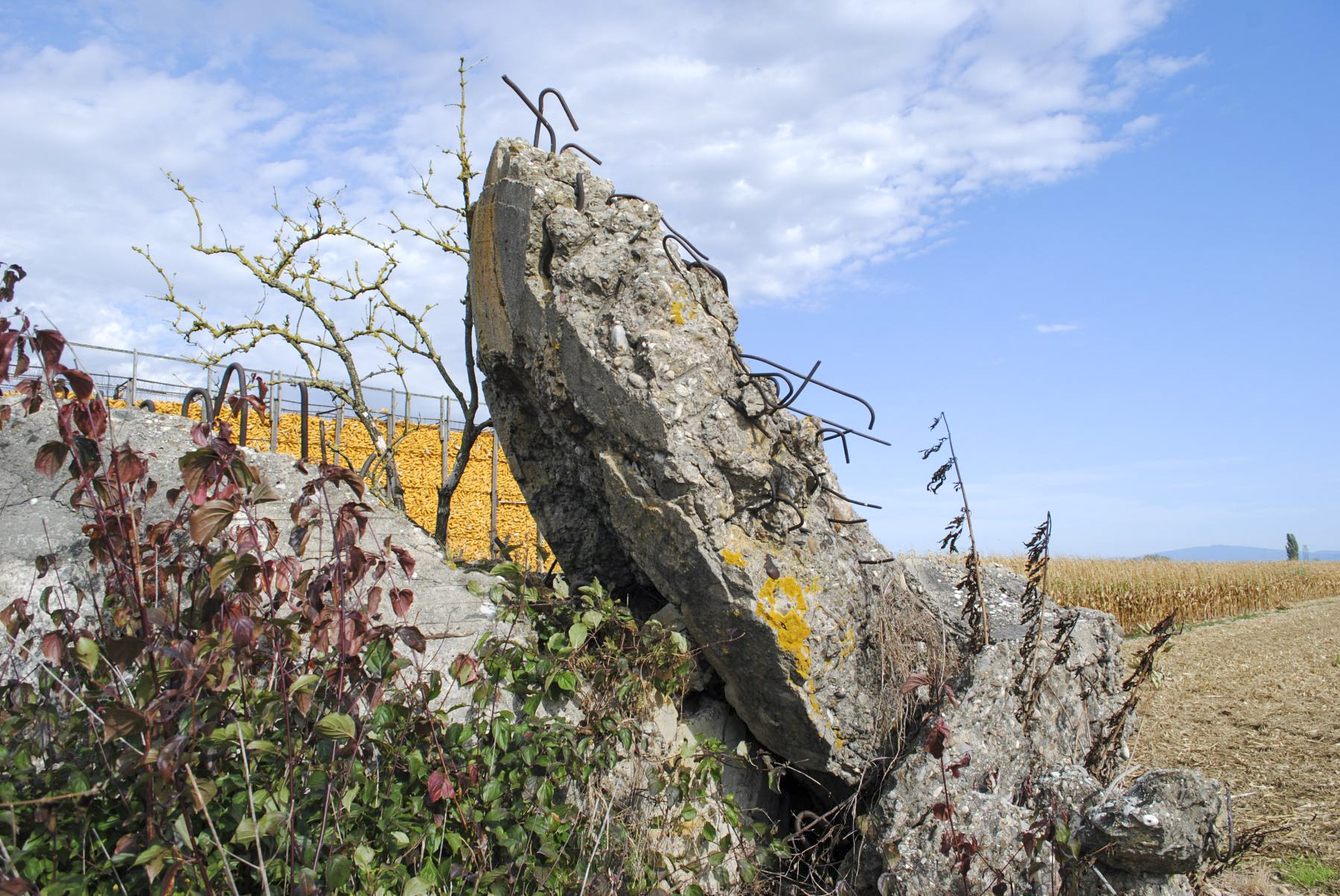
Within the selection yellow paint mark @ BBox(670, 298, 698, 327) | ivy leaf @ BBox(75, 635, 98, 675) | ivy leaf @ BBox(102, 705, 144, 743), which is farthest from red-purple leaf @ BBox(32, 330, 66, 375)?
yellow paint mark @ BBox(670, 298, 698, 327)

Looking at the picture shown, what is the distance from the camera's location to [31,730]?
249 centimetres

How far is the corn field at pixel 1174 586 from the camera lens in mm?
19969

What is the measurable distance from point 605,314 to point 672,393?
0.48 metres

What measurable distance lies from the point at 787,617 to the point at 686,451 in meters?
0.78

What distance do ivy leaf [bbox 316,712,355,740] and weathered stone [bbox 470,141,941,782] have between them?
4.66ft

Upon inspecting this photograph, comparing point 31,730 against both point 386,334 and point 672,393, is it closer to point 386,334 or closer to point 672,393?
point 672,393

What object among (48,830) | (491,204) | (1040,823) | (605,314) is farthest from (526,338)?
(1040,823)

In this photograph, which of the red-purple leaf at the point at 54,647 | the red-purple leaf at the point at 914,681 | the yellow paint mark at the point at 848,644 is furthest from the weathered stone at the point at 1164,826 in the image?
the red-purple leaf at the point at 54,647

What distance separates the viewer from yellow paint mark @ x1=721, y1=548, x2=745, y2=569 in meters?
3.34

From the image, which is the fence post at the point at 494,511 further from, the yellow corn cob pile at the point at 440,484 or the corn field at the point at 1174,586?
the corn field at the point at 1174,586

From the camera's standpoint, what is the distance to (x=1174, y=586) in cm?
2231

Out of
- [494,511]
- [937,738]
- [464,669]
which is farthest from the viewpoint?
[494,511]

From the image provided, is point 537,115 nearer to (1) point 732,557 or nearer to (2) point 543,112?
(2) point 543,112

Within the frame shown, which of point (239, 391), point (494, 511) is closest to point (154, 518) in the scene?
point (239, 391)
